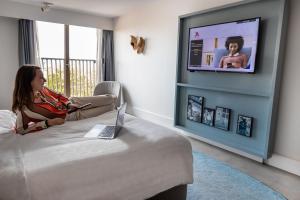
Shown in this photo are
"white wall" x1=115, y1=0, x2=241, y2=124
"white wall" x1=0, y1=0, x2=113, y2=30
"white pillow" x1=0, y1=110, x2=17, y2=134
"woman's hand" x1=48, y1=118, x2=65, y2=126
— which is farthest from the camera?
"white wall" x1=0, y1=0, x2=113, y2=30

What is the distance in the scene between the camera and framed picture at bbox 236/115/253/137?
264 centimetres

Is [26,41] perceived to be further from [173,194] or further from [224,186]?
[224,186]

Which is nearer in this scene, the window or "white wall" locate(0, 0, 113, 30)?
"white wall" locate(0, 0, 113, 30)

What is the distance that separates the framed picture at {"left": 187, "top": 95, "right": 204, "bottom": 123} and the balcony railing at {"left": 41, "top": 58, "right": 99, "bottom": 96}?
2.86 m

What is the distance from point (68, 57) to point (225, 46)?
356 cm

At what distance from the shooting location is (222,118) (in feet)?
9.62

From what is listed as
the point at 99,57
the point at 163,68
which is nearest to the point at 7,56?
the point at 99,57

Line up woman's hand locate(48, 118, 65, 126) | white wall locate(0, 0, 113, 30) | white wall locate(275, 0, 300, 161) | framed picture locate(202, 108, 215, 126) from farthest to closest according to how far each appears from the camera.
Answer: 1. white wall locate(0, 0, 113, 30)
2. framed picture locate(202, 108, 215, 126)
3. white wall locate(275, 0, 300, 161)
4. woman's hand locate(48, 118, 65, 126)

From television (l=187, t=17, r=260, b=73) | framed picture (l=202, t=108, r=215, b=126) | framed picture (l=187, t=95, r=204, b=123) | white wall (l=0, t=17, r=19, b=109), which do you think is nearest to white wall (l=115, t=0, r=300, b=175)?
television (l=187, t=17, r=260, b=73)

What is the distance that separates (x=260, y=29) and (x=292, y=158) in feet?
4.78

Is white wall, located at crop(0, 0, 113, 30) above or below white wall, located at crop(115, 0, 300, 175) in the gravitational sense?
above

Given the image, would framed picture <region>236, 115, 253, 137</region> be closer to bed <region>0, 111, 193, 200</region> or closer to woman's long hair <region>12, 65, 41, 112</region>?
bed <region>0, 111, 193, 200</region>

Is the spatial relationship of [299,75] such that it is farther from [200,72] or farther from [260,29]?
[200,72]

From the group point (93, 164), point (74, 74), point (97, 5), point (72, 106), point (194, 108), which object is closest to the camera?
point (93, 164)
